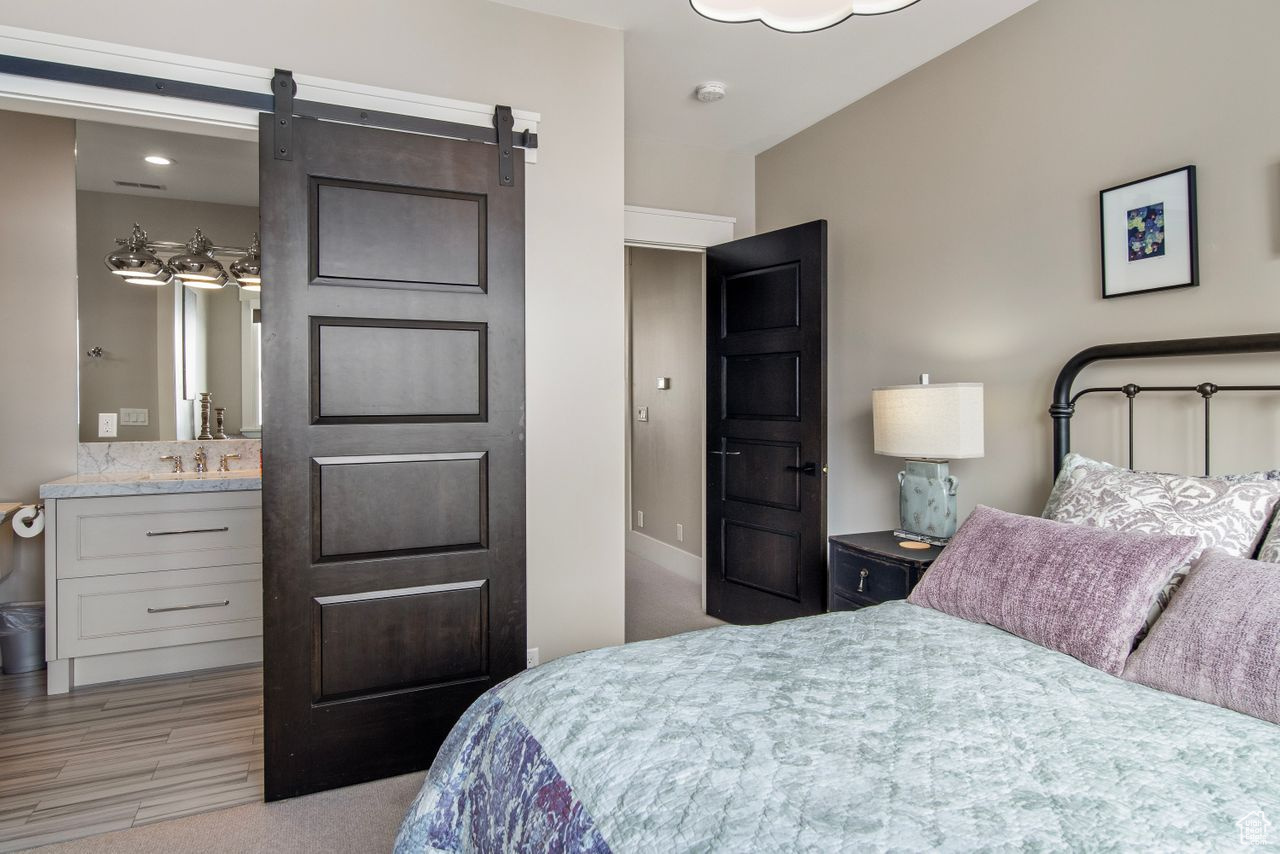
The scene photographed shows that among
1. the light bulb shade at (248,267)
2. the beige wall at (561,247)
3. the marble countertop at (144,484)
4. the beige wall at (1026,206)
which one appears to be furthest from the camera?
the light bulb shade at (248,267)

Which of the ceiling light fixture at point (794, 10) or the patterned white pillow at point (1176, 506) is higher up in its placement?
the ceiling light fixture at point (794, 10)

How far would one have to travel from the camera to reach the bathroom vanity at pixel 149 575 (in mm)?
3033

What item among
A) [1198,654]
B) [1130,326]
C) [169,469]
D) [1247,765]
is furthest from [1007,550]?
[169,469]

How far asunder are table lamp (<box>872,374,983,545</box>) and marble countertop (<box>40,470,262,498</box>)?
8.89 feet

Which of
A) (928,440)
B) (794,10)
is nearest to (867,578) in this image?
(928,440)

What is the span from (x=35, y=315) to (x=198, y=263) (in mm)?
726

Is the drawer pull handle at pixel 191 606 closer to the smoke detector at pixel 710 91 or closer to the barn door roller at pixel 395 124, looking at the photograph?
the barn door roller at pixel 395 124

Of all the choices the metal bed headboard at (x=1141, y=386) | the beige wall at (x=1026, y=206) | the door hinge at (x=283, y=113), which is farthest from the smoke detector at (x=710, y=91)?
the metal bed headboard at (x=1141, y=386)

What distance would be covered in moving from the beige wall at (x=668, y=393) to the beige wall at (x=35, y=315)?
339cm

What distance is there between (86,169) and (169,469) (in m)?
1.46

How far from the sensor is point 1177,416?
227cm

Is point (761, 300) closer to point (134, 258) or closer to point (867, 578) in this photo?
point (867, 578)

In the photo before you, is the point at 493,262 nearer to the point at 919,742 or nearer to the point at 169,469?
the point at 919,742

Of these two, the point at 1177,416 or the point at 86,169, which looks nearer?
the point at 1177,416
